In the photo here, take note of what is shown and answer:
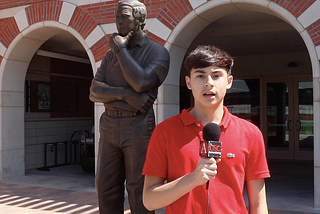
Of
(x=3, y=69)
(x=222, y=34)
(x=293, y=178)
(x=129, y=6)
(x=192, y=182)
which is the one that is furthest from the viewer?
(x=222, y=34)

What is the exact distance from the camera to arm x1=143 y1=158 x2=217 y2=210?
1417 mm

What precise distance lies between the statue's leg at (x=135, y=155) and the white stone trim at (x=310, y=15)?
3.66m

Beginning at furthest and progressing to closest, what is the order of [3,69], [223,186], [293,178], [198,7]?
[293,178] < [3,69] < [198,7] < [223,186]

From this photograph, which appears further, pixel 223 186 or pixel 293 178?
pixel 293 178

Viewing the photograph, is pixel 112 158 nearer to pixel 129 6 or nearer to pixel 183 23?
pixel 129 6

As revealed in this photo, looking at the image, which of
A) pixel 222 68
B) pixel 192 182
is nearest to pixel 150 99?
pixel 222 68

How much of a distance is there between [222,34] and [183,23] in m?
3.09

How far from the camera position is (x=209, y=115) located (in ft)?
5.71

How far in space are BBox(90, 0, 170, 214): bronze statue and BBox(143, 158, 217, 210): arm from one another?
3.70ft

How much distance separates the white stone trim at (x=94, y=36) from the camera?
6.78 m

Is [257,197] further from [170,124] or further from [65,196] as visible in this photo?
[65,196]

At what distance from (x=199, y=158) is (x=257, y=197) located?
0.33 meters

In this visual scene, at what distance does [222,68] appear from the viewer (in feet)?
5.46

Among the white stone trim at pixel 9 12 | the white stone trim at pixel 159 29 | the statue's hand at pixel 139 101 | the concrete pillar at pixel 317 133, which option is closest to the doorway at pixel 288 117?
the concrete pillar at pixel 317 133
